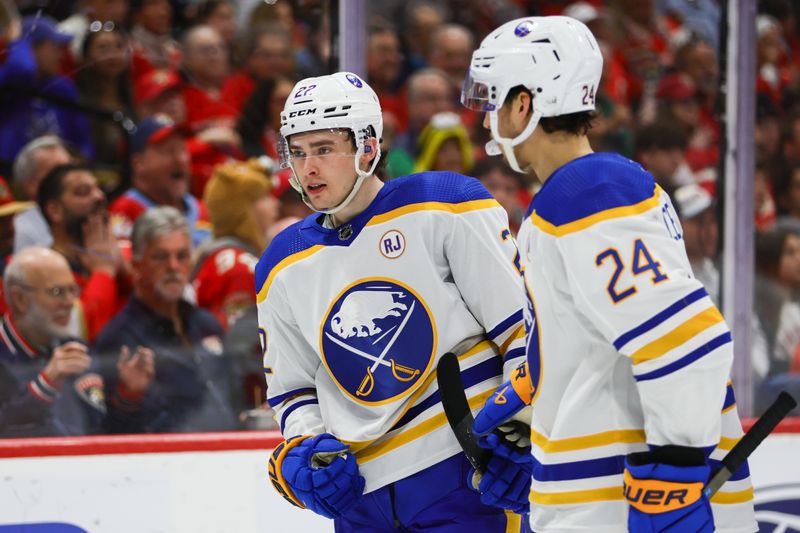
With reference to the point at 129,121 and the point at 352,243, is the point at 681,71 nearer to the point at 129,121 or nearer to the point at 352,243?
the point at 129,121

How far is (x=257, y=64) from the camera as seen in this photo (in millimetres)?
3514

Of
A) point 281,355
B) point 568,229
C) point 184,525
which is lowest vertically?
point 184,525

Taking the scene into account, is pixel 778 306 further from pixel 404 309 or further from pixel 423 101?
pixel 404 309

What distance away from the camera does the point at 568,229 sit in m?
1.35

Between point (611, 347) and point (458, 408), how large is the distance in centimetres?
39

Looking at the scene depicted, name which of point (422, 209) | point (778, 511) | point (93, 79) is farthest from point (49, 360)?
point (778, 511)

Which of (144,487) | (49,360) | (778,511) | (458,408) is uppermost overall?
(458,408)

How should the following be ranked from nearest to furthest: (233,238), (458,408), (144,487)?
(458,408) < (144,487) < (233,238)

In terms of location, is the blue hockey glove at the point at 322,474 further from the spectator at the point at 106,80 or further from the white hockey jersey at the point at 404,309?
the spectator at the point at 106,80

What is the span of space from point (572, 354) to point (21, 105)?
7.47 ft

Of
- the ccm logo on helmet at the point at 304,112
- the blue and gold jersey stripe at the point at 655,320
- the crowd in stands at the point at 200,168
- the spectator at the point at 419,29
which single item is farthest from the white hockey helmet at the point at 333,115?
the spectator at the point at 419,29

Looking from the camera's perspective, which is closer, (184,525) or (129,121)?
(184,525)

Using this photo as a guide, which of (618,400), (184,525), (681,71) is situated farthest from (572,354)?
(681,71)

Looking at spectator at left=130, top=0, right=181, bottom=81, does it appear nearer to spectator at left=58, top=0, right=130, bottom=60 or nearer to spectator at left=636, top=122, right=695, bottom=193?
spectator at left=58, top=0, right=130, bottom=60
